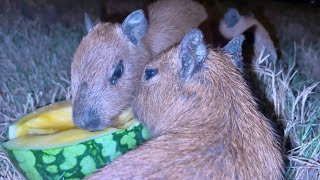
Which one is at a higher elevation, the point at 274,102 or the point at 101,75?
the point at 101,75

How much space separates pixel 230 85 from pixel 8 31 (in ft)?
9.90

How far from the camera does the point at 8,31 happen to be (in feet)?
16.9

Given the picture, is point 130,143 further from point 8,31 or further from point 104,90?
point 8,31

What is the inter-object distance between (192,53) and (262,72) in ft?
4.95

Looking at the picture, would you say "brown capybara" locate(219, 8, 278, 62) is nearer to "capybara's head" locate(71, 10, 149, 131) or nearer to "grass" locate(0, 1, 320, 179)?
"grass" locate(0, 1, 320, 179)

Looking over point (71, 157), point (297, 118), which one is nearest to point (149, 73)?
point (71, 157)

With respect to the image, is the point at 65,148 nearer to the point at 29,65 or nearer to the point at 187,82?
the point at 187,82

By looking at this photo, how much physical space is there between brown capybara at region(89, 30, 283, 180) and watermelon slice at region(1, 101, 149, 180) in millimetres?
135

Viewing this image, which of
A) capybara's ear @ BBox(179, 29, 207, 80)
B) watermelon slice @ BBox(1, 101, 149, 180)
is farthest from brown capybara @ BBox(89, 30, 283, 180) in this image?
watermelon slice @ BBox(1, 101, 149, 180)

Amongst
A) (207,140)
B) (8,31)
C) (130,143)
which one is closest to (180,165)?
(207,140)

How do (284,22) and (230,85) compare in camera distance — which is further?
(284,22)

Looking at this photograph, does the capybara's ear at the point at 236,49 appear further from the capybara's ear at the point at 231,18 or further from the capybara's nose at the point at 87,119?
the capybara's ear at the point at 231,18

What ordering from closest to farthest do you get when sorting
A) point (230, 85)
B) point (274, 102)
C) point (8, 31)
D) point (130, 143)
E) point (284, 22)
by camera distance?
1. point (230, 85)
2. point (130, 143)
3. point (274, 102)
4. point (8, 31)
5. point (284, 22)

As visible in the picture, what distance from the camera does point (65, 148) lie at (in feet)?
8.84
